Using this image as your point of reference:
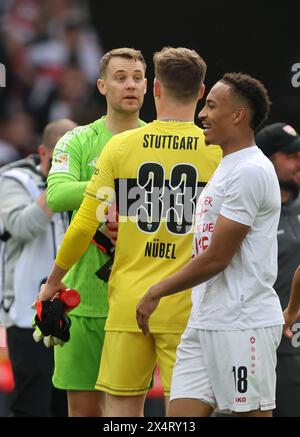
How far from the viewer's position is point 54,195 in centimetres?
581

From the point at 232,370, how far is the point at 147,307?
0.47 metres

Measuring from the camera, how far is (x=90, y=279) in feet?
19.9

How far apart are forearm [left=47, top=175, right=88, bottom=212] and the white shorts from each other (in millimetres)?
1124

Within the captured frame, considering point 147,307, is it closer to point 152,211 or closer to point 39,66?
point 152,211

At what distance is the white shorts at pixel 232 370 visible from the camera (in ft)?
16.1

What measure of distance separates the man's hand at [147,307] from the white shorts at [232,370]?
0.77ft

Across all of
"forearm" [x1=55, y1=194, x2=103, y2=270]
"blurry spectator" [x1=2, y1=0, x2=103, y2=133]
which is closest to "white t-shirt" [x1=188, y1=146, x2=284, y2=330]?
"forearm" [x1=55, y1=194, x2=103, y2=270]

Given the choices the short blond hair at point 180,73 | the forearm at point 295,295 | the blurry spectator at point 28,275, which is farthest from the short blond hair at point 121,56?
the blurry spectator at point 28,275

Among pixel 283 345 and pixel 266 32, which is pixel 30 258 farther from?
pixel 266 32

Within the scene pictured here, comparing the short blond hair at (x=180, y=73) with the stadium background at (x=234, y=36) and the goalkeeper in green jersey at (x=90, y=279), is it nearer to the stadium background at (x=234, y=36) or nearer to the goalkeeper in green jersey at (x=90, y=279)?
the goalkeeper in green jersey at (x=90, y=279)

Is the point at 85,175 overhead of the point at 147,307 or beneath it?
overhead

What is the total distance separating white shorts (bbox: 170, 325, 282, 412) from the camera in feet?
16.1

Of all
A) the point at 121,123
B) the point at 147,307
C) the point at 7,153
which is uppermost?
the point at 121,123

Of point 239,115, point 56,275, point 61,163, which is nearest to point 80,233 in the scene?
point 56,275
